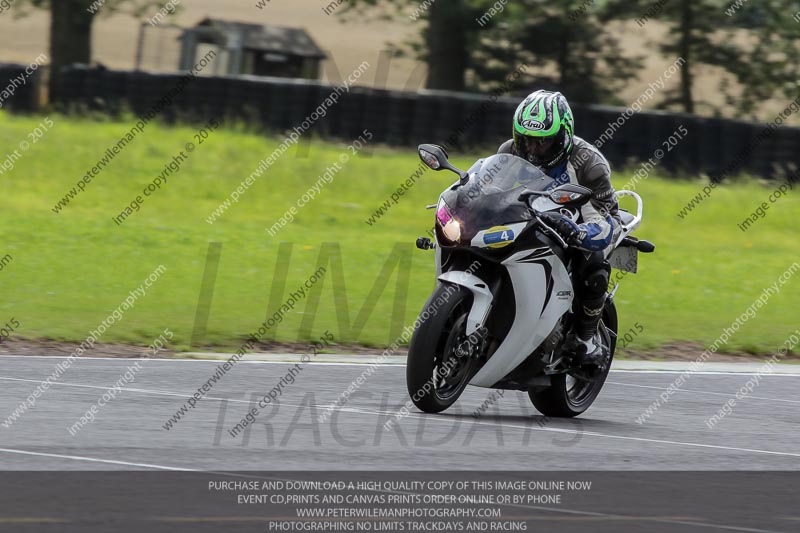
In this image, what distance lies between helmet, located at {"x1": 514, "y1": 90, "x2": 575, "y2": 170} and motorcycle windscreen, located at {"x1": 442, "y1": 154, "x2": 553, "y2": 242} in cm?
14

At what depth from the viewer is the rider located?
27.7 ft

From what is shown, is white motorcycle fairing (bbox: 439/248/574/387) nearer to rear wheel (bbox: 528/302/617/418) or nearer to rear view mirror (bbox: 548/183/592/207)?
rear view mirror (bbox: 548/183/592/207)

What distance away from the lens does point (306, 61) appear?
42.2 m

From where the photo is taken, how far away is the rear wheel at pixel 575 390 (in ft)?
29.1

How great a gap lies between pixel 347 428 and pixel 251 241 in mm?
10850

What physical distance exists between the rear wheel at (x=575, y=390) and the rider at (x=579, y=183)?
22cm

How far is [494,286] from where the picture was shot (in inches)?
324

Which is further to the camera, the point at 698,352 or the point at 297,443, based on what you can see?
the point at 698,352

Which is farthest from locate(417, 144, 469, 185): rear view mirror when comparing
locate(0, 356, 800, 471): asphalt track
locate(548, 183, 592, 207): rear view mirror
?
locate(0, 356, 800, 471): asphalt track

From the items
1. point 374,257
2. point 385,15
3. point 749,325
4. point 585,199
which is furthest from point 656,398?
point 385,15

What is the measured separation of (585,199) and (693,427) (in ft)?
5.55

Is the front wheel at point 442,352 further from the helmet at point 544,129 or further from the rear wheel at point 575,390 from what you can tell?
the helmet at point 544,129

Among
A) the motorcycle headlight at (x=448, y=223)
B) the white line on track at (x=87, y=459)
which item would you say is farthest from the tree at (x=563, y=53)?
the white line on track at (x=87, y=459)

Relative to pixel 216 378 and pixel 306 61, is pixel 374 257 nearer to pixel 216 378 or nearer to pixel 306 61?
pixel 216 378
